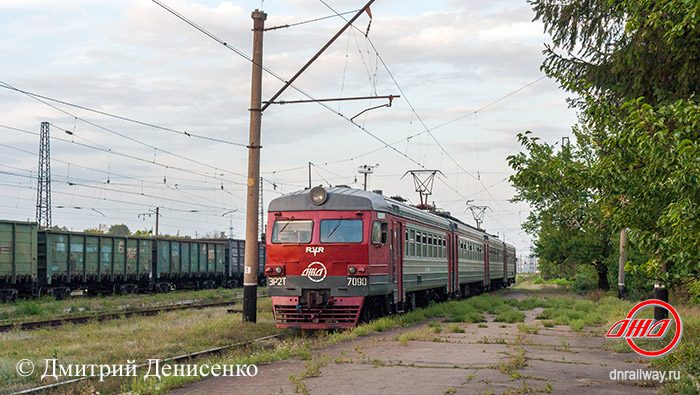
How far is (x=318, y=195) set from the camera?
17.5m

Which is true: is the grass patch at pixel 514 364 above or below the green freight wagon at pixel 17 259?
below

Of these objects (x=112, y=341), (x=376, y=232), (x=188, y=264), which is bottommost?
(x=112, y=341)

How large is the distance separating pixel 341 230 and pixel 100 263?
67.9 feet

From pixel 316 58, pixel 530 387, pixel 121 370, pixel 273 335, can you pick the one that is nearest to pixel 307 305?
pixel 273 335

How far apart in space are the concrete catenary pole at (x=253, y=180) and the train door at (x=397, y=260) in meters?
3.23

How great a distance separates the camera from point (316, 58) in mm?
16984

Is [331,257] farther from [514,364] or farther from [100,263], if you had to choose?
[100,263]

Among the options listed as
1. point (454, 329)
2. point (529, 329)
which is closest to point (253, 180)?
point (454, 329)

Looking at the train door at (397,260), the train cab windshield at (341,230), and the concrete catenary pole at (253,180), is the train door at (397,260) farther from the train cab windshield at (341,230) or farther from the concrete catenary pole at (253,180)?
the concrete catenary pole at (253,180)

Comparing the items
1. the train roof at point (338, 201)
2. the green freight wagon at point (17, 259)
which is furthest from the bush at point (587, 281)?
the train roof at point (338, 201)

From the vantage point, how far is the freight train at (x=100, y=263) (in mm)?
29078

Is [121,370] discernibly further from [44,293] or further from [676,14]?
[44,293]

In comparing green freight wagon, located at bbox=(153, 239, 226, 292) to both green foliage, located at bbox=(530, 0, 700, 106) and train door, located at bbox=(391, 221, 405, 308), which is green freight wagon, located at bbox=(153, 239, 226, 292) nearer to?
train door, located at bbox=(391, 221, 405, 308)

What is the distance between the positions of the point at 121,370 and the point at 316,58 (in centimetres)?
827
